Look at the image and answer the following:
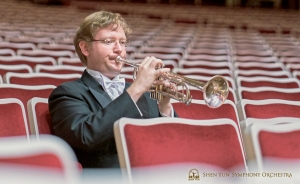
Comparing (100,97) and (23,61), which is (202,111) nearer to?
(100,97)

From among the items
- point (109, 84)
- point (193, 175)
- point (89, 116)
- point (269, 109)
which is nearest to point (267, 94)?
point (269, 109)

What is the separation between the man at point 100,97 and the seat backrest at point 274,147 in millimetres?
246

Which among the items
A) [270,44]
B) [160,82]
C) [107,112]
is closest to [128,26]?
[160,82]

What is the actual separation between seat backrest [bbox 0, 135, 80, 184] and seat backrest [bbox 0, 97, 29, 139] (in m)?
0.38

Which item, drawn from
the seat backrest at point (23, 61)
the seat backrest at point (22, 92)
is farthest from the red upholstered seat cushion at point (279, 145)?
the seat backrest at point (23, 61)

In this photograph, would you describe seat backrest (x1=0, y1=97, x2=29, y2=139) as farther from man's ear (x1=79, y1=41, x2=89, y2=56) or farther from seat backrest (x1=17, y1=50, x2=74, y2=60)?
seat backrest (x1=17, y1=50, x2=74, y2=60)

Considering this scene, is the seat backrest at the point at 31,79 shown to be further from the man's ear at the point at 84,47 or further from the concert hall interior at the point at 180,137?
the man's ear at the point at 84,47

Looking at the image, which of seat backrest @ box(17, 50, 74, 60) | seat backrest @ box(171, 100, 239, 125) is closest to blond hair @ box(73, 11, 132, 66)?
seat backrest @ box(171, 100, 239, 125)

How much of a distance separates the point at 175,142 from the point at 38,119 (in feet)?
1.17

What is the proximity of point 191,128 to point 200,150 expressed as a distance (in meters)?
0.04

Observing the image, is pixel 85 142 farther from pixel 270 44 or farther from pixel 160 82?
pixel 270 44

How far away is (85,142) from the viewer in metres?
0.88

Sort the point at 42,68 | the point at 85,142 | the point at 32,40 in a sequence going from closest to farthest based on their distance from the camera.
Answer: the point at 85,142 → the point at 42,68 → the point at 32,40

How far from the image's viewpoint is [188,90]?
1.02 metres
